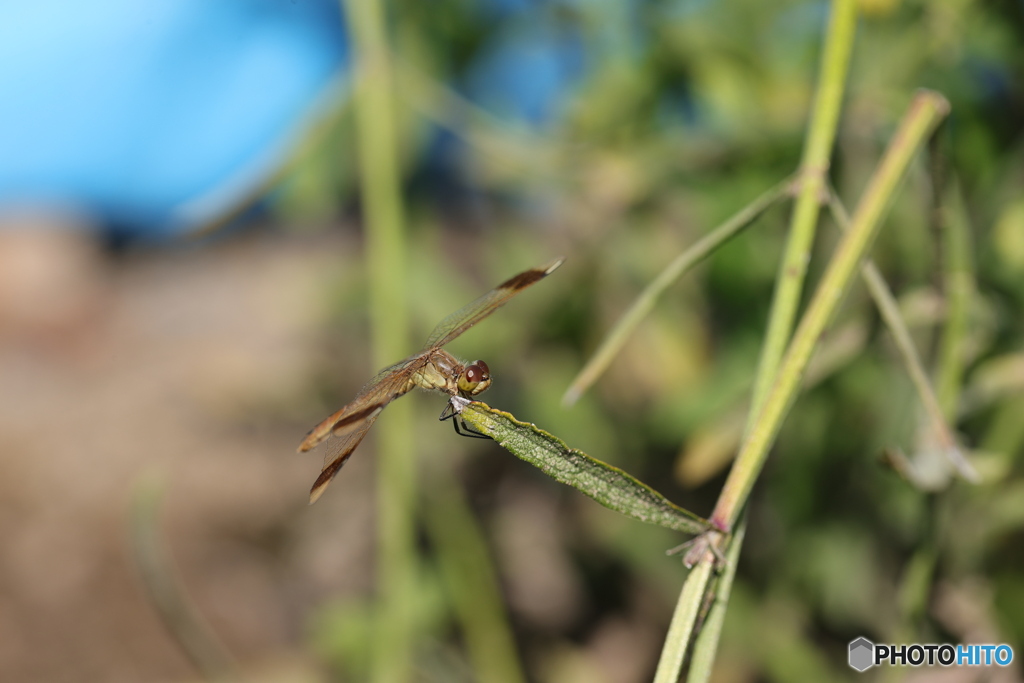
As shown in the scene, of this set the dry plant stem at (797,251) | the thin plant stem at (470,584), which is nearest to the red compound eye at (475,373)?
the dry plant stem at (797,251)

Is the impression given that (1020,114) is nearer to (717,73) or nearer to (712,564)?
(717,73)

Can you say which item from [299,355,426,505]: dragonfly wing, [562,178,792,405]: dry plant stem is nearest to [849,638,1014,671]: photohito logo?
[562,178,792,405]: dry plant stem

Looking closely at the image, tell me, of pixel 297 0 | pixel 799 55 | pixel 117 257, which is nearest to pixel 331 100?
pixel 297 0

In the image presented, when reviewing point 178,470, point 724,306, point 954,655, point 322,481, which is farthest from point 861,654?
point 178,470

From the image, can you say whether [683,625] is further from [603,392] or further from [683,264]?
[603,392]

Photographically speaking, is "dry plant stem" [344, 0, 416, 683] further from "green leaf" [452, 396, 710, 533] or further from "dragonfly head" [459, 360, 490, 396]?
"green leaf" [452, 396, 710, 533]
